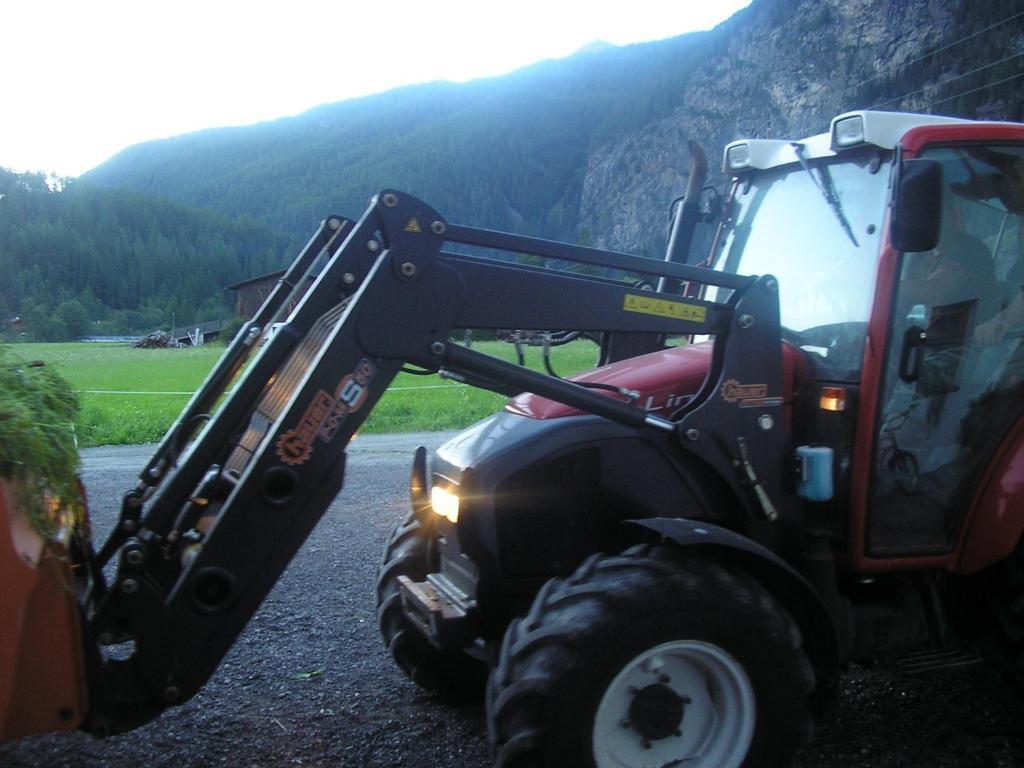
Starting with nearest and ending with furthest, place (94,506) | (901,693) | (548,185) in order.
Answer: (901,693), (94,506), (548,185)

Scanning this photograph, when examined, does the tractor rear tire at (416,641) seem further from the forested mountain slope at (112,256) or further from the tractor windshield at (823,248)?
the forested mountain slope at (112,256)

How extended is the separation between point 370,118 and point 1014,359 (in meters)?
110

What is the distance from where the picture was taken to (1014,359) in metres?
3.67

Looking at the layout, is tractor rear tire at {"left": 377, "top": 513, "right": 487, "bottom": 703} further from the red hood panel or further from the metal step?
the metal step

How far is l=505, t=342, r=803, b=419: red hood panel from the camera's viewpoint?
138 inches

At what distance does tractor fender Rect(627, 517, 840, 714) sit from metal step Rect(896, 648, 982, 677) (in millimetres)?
394

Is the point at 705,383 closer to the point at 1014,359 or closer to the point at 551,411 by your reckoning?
the point at 551,411

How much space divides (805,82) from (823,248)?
181 feet

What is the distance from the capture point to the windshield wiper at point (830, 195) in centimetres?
364

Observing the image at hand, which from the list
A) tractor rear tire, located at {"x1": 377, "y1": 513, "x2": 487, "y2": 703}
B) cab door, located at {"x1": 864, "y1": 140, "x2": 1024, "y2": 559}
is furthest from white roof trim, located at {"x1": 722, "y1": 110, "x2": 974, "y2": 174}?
tractor rear tire, located at {"x1": 377, "y1": 513, "x2": 487, "y2": 703}

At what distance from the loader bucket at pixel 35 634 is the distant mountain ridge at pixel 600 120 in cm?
2292

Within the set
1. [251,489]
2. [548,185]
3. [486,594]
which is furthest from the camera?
[548,185]

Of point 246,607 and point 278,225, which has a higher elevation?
point 246,607

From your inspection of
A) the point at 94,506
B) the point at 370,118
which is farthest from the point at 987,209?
the point at 370,118
